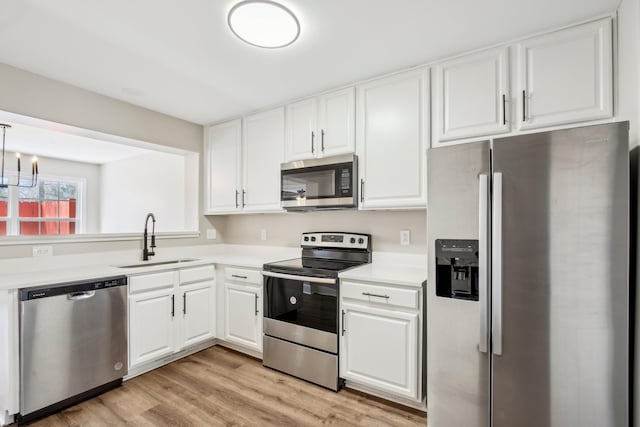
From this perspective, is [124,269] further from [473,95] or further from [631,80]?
[631,80]

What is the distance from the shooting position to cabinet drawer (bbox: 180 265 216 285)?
111 inches

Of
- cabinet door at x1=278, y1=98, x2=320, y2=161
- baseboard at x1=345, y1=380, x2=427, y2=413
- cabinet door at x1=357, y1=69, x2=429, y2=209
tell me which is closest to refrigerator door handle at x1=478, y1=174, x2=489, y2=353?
cabinet door at x1=357, y1=69, x2=429, y2=209

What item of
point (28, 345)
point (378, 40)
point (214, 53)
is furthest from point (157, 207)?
point (378, 40)

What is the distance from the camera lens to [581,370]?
53.6 inches

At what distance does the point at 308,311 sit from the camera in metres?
2.45

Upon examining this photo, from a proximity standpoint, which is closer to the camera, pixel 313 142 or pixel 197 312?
pixel 313 142

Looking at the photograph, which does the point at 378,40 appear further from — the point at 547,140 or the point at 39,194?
the point at 39,194

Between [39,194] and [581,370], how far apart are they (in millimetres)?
7349

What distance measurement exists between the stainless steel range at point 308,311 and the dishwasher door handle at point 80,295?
123cm

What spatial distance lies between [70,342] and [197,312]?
3.19 feet

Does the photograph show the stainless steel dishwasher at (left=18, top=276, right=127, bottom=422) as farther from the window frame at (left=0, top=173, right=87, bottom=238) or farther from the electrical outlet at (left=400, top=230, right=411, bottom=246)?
the window frame at (left=0, top=173, right=87, bottom=238)

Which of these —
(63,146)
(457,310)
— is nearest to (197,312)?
(457,310)

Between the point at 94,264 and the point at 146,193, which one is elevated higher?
the point at 146,193

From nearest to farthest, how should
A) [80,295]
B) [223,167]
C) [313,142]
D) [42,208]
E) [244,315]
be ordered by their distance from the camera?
[80,295], [313,142], [244,315], [223,167], [42,208]
